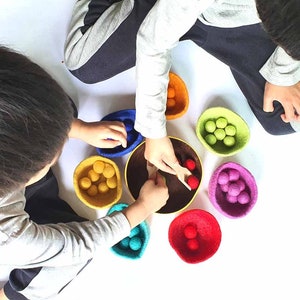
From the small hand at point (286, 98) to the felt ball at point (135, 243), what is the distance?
1.15 feet

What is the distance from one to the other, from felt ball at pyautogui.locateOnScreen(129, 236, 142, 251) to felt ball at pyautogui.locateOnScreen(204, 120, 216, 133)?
0.25m

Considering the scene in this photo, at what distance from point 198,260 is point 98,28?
1.54 feet

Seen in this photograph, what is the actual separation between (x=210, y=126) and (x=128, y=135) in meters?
0.16

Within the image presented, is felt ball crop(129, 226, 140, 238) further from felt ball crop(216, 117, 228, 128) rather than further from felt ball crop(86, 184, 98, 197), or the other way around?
felt ball crop(216, 117, 228, 128)

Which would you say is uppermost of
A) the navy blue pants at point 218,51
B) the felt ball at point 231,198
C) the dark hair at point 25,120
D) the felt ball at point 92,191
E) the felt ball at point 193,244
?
the dark hair at point 25,120

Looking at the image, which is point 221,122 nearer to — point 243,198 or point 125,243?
point 243,198

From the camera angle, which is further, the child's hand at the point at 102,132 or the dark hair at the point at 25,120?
the child's hand at the point at 102,132

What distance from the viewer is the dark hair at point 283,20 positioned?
0.50 m

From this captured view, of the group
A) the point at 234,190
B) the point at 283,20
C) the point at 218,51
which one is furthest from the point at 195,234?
the point at 283,20

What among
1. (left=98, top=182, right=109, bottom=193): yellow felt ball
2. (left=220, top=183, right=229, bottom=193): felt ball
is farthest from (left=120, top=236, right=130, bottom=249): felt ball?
(left=220, top=183, right=229, bottom=193): felt ball

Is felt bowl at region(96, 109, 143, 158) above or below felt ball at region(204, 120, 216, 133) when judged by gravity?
above

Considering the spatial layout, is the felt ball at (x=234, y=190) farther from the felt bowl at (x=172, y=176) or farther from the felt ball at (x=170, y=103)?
the felt ball at (x=170, y=103)

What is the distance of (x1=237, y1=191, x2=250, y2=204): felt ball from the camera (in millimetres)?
924

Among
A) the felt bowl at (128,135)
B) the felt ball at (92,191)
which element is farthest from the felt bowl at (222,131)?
the felt ball at (92,191)
